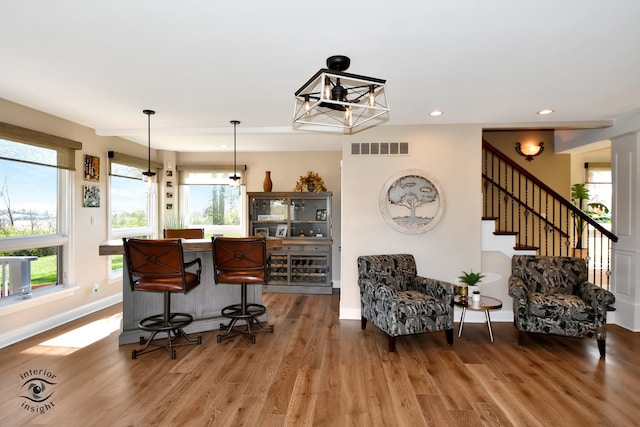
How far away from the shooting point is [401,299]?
3357 mm

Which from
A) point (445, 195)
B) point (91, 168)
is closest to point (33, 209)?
point (91, 168)

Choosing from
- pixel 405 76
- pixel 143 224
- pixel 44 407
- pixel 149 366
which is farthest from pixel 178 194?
pixel 405 76

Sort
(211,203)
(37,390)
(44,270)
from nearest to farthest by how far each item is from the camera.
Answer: (37,390)
(44,270)
(211,203)

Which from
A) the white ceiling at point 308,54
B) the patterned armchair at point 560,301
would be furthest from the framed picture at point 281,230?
the patterned armchair at point 560,301

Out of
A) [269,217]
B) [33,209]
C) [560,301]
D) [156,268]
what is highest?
[33,209]

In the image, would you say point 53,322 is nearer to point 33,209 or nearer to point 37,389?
point 33,209

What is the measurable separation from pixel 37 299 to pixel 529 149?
7.09 metres

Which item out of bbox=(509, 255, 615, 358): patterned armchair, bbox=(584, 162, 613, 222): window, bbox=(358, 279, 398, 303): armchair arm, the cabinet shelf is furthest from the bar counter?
bbox=(584, 162, 613, 222): window

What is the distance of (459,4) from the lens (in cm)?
179

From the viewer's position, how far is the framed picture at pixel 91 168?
4465 mm

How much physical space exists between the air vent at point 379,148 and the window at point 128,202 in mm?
2959

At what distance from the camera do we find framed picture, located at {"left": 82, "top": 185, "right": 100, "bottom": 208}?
14.6 feet

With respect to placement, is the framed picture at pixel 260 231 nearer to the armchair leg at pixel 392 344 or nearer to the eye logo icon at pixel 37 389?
the armchair leg at pixel 392 344

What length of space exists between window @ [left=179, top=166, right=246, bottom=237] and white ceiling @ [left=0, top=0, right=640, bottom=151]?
261cm
